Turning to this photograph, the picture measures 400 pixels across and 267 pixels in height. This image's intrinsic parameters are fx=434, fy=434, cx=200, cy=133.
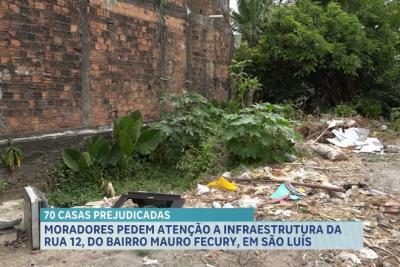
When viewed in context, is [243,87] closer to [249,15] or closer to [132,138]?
[132,138]

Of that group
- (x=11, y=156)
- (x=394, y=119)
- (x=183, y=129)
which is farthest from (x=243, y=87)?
(x=394, y=119)

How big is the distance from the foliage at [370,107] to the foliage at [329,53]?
51cm

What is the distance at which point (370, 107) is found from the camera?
37.3 feet

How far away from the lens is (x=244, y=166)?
6051 mm

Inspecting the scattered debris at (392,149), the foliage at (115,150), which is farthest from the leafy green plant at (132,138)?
the scattered debris at (392,149)

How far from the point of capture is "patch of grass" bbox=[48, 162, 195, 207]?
5.59 meters

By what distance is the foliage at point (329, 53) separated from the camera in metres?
10.8

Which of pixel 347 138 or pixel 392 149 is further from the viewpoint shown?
pixel 347 138

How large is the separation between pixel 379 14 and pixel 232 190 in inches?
351

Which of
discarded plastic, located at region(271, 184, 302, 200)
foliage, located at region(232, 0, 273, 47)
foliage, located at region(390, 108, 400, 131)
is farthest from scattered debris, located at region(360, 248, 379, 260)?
foliage, located at region(232, 0, 273, 47)

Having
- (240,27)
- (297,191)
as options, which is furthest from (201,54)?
(240,27)

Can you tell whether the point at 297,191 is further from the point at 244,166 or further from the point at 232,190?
the point at 244,166

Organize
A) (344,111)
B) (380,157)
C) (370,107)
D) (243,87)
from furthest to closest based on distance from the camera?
(370,107)
(344,111)
(243,87)
(380,157)

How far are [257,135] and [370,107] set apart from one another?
21.5 feet
